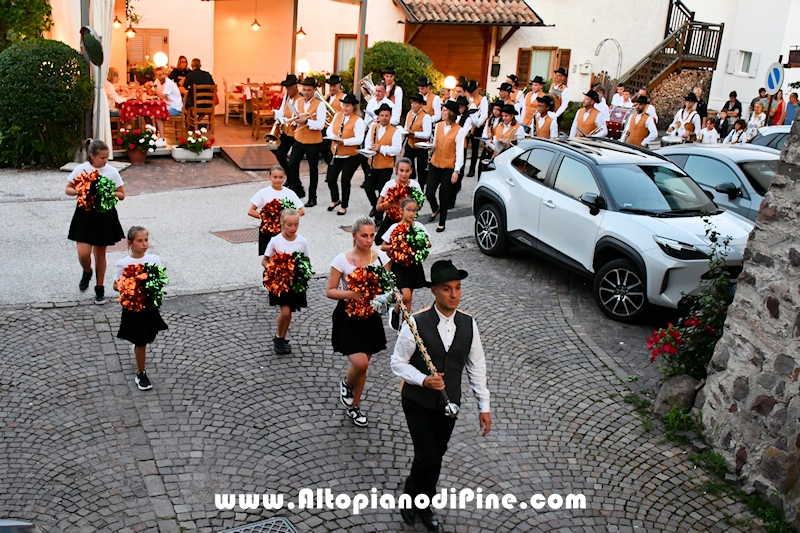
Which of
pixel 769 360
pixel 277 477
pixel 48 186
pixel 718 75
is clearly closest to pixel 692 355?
pixel 769 360

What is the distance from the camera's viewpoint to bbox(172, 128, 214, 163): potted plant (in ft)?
52.5

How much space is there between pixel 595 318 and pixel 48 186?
9135 millimetres

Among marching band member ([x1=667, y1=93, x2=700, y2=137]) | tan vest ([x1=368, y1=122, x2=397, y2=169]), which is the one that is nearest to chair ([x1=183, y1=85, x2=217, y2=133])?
tan vest ([x1=368, y1=122, x2=397, y2=169])

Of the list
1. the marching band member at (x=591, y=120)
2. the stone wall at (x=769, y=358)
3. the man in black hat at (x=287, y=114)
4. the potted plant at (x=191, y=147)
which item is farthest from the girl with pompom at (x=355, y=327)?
the marching band member at (x=591, y=120)

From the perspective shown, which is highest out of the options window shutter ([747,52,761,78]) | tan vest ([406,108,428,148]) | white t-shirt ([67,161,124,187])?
window shutter ([747,52,761,78])

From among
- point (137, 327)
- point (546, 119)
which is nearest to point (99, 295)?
point (137, 327)

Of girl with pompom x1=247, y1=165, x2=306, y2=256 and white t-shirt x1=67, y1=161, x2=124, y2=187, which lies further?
girl with pompom x1=247, y1=165, x2=306, y2=256

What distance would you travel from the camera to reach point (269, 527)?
559 centimetres

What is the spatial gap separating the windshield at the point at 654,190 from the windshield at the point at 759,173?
160 centimetres

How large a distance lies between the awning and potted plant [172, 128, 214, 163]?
8.38 meters

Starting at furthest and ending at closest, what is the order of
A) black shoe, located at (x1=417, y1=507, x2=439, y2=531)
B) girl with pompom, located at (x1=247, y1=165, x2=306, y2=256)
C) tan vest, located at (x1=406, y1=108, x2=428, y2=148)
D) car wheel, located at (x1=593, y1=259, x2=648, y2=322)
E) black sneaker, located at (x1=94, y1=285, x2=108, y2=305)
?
tan vest, located at (x1=406, y1=108, x2=428, y2=148), car wheel, located at (x1=593, y1=259, x2=648, y2=322), girl with pompom, located at (x1=247, y1=165, x2=306, y2=256), black sneaker, located at (x1=94, y1=285, x2=108, y2=305), black shoe, located at (x1=417, y1=507, x2=439, y2=531)

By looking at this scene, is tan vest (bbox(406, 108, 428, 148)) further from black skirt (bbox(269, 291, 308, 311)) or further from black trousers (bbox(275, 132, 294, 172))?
black skirt (bbox(269, 291, 308, 311))

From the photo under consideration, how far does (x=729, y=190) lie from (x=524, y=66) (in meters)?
14.1

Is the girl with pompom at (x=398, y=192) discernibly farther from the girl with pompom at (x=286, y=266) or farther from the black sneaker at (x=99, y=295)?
the black sneaker at (x=99, y=295)
